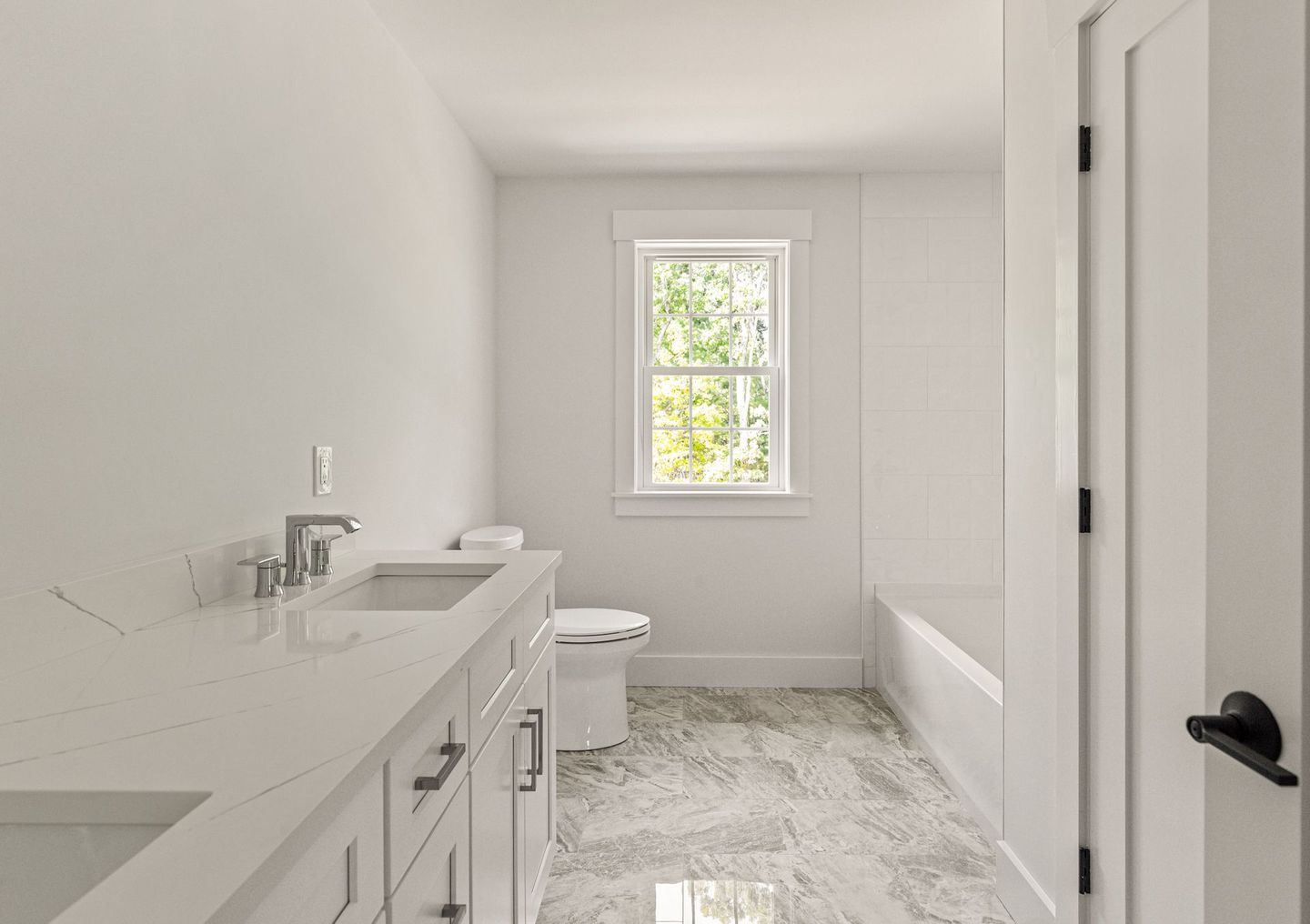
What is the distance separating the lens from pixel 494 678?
1437mm

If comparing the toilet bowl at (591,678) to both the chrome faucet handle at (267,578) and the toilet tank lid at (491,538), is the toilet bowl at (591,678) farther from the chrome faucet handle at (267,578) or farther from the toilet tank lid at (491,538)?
the chrome faucet handle at (267,578)

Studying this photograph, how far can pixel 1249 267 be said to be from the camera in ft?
3.12

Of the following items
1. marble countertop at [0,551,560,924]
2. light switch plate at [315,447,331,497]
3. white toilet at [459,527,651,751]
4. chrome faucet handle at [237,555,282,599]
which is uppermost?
light switch plate at [315,447,331,497]

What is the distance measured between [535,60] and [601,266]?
128 cm

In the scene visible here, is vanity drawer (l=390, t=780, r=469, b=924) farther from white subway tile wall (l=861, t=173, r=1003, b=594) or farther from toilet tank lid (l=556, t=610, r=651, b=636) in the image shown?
white subway tile wall (l=861, t=173, r=1003, b=594)

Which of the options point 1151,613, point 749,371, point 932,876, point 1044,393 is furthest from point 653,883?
point 749,371

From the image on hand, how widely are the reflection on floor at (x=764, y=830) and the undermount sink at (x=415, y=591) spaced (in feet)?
2.79

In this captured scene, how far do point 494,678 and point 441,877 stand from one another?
357 mm

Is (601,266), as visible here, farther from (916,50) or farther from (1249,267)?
(1249,267)

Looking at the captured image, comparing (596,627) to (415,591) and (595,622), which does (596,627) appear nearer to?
A: (595,622)

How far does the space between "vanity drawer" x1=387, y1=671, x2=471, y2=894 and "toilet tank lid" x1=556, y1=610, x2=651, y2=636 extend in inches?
69.7

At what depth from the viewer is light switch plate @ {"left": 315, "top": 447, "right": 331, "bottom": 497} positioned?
77.8 inches

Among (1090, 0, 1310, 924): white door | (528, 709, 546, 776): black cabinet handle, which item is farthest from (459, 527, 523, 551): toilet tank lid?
(1090, 0, 1310, 924): white door

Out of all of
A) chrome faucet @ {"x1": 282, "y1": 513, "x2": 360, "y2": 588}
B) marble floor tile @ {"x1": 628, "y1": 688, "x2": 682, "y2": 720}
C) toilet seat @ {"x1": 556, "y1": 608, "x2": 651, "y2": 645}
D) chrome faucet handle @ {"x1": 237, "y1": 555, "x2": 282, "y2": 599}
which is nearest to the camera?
chrome faucet handle @ {"x1": 237, "y1": 555, "x2": 282, "y2": 599}
